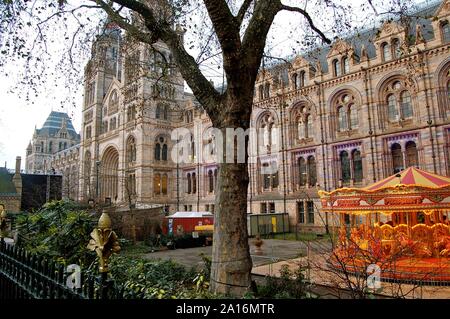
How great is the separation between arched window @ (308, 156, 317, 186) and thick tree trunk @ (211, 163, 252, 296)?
2636 cm

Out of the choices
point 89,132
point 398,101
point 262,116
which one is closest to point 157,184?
point 262,116

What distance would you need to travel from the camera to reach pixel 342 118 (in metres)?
29.5

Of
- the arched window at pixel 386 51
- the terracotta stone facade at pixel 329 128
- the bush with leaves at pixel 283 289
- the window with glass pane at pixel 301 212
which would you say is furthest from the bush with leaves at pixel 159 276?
the arched window at pixel 386 51

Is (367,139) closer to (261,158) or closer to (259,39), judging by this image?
(261,158)

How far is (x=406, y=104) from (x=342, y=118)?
5.38m

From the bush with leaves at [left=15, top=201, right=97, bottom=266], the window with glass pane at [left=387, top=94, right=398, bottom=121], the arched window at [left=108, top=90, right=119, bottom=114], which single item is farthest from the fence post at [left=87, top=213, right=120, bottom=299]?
the arched window at [left=108, top=90, right=119, bottom=114]

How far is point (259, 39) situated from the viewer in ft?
18.9

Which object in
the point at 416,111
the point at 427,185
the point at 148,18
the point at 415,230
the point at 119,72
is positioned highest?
the point at 119,72

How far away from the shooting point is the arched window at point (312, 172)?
3066 cm

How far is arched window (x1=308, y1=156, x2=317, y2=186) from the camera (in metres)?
30.7

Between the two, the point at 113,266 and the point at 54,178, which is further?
the point at 54,178

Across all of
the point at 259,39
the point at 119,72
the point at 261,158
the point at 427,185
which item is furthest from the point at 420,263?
the point at 119,72

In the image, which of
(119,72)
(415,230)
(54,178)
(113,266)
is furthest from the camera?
(119,72)

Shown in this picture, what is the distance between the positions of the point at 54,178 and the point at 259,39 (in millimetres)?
42780
